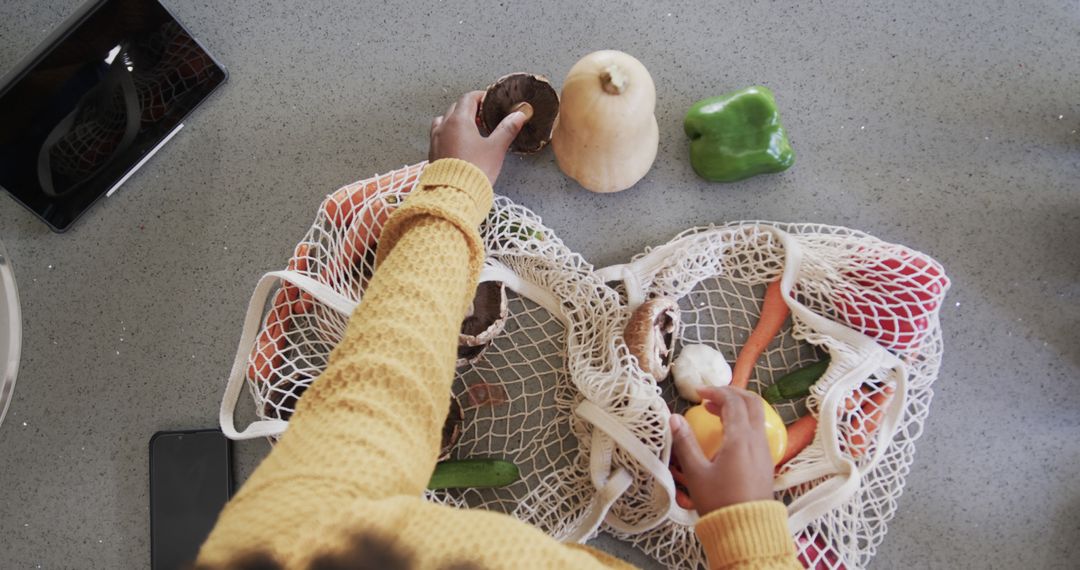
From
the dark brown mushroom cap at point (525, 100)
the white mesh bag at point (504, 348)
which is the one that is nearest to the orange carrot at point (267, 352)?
the white mesh bag at point (504, 348)

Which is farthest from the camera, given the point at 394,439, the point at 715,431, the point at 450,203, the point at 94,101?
the point at 94,101

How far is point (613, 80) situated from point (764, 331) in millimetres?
340

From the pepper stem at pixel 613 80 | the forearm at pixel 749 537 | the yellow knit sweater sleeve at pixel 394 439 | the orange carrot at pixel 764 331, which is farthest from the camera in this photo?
the orange carrot at pixel 764 331

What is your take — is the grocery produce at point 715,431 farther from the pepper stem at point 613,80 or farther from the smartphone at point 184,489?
the smartphone at point 184,489

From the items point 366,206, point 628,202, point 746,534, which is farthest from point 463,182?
point 746,534

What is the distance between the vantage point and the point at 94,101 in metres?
0.82

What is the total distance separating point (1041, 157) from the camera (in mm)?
854

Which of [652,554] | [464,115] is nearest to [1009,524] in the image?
[652,554]

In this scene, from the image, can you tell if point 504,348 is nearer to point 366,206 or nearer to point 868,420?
point 366,206

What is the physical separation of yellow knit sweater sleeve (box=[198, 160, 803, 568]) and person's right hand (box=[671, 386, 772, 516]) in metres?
0.04

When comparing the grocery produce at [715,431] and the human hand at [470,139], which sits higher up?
the human hand at [470,139]

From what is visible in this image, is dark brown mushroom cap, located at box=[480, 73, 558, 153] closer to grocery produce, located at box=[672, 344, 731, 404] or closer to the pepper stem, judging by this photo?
the pepper stem

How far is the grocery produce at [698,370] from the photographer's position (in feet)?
2.54

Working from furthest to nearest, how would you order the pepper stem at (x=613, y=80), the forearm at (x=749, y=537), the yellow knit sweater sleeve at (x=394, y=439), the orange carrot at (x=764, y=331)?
1. the orange carrot at (x=764, y=331)
2. the pepper stem at (x=613, y=80)
3. the forearm at (x=749, y=537)
4. the yellow knit sweater sleeve at (x=394, y=439)
